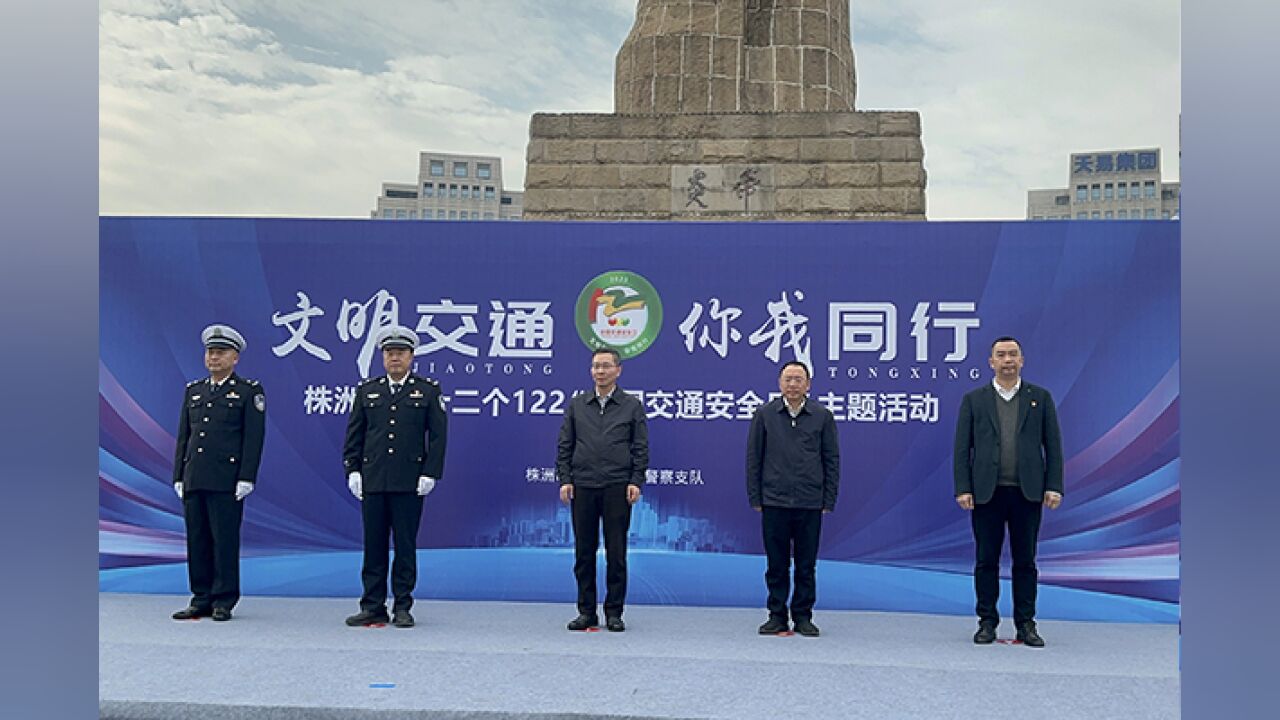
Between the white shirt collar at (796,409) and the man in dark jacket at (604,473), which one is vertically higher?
the white shirt collar at (796,409)

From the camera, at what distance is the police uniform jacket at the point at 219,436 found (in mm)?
5141

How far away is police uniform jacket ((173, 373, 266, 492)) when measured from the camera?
16.9 feet

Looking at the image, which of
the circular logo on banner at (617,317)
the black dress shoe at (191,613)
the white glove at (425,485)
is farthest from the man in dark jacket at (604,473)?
the black dress shoe at (191,613)

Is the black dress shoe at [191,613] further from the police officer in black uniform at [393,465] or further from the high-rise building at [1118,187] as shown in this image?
the high-rise building at [1118,187]

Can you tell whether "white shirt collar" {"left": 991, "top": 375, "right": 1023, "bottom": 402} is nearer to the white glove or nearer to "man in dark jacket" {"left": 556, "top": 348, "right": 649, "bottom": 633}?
"man in dark jacket" {"left": 556, "top": 348, "right": 649, "bottom": 633}

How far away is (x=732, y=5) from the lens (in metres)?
8.85

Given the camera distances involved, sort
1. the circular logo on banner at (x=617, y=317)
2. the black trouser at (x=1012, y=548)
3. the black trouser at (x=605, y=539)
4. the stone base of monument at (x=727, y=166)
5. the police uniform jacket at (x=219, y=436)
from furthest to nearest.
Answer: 1. the stone base of monument at (x=727, y=166)
2. the circular logo on banner at (x=617, y=317)
3. the police uniform jacket at (x=219, y=436)
4. the black trouser at (x=605, y=539)
5. the black trouser at (x=1012, y=548)

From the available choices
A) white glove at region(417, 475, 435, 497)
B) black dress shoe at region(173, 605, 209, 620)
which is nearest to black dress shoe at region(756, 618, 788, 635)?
white glove at region(417, 475, 435, 497)

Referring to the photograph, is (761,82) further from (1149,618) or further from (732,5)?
(1149,618)

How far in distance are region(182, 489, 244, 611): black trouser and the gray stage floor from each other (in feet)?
0.46

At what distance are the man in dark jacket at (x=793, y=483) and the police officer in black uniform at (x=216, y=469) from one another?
239 cm

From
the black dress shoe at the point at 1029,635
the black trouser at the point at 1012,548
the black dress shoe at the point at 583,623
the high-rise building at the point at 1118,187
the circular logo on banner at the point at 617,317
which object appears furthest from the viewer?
the high-rise building at the point at 1118,187
